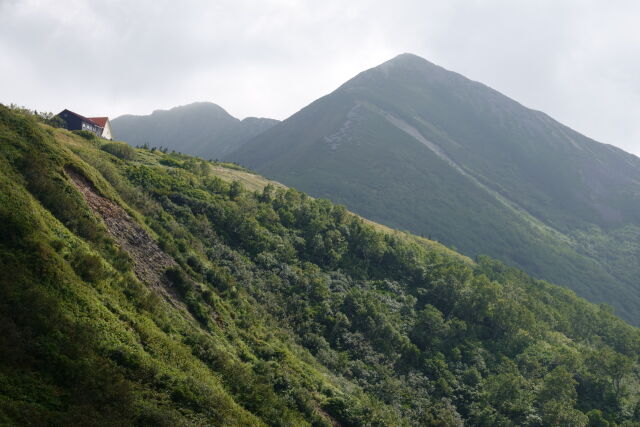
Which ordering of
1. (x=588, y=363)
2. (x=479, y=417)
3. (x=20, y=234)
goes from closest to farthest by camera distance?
(x=20, y=234) → (x=479, y=417) → (x=588, y=363)

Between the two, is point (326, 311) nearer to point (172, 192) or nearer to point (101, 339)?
point (172, 192)

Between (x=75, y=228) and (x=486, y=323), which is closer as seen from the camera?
(x=75, y=228)

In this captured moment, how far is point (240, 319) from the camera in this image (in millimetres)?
45062

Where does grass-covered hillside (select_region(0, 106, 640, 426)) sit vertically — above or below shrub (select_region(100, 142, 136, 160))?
below

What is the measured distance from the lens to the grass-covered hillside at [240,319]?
22344 mm

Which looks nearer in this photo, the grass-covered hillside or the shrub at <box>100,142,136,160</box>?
the grass-covered hillside

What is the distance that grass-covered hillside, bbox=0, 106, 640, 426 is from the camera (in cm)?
2234

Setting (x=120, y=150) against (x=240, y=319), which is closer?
(x=240, y=319)

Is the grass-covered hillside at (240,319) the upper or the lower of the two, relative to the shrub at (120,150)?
lower

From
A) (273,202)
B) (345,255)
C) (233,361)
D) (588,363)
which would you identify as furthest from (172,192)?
(588,363)

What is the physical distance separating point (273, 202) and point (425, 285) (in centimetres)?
3437

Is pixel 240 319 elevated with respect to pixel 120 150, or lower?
lower

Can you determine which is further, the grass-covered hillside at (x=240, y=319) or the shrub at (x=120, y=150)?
the shrub at (x=120, y=150)

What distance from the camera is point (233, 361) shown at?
34.2m
